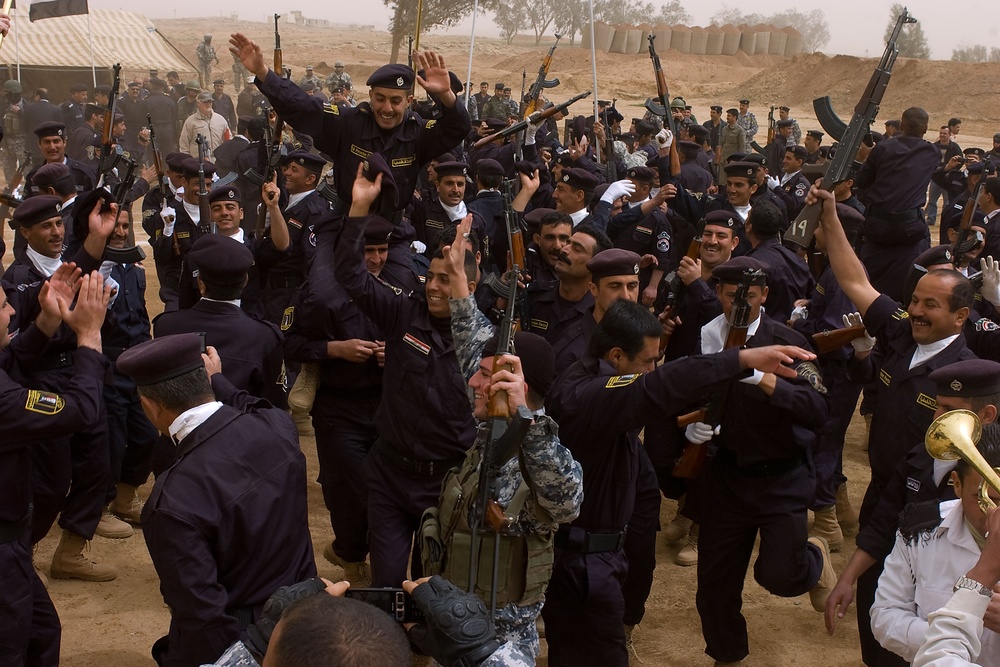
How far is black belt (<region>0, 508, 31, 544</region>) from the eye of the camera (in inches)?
155

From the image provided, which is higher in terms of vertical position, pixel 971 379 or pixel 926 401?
pixel 971 379

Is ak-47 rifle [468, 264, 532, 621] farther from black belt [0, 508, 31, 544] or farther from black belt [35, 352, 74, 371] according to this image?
black belt [35, 352, 74, 371]

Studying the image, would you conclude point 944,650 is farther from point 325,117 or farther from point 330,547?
point 325,117

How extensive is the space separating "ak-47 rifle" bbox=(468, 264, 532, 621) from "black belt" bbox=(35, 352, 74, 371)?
2.83 metres

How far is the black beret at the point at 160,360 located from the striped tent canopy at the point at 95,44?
2213cm

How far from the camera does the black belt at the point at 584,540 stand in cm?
425

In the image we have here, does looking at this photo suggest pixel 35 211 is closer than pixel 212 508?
No

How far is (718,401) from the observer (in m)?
4.84

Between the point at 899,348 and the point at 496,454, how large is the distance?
2905mm

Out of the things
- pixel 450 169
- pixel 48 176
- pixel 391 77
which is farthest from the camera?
pixel 450 169

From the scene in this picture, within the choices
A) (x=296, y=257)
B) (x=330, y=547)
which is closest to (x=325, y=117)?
(x=296, y=257)

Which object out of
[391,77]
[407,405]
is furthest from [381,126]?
[407,405]

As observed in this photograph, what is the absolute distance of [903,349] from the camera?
5.06 metres

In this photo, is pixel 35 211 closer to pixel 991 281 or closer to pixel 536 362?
pixel 536 362
